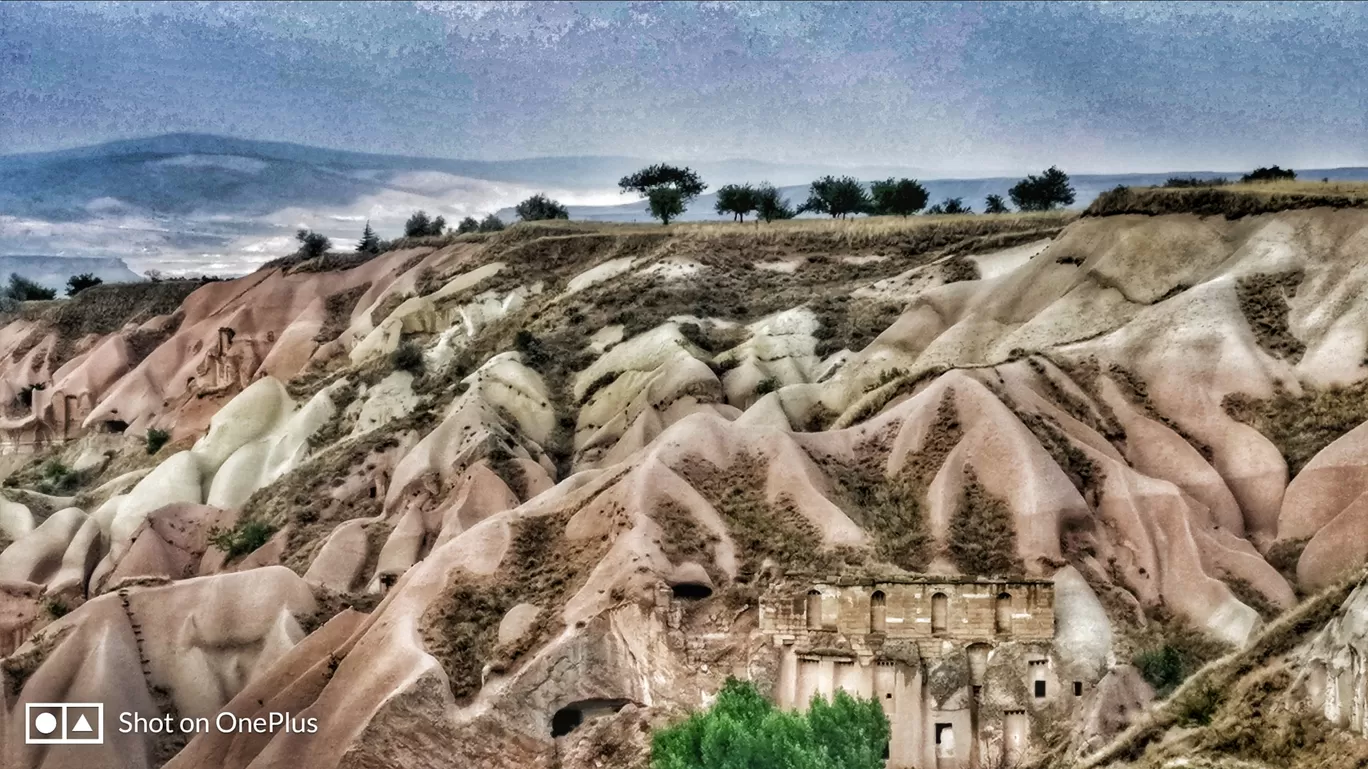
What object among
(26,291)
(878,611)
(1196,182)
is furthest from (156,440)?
(878,611)

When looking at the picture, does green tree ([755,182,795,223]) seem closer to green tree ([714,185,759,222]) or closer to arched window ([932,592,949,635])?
green tree ([714,185,759,222])

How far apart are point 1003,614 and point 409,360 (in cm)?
2829

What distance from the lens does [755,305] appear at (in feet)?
182

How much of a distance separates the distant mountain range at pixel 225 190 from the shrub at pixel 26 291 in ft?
46.6

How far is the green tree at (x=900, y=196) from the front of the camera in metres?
65.3

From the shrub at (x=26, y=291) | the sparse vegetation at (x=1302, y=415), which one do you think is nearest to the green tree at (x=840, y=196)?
the sparse vegetation at (x=1302, y=415)

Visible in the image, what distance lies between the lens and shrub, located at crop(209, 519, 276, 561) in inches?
1908

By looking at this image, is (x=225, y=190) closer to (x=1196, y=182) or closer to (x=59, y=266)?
(x=59, y=266)

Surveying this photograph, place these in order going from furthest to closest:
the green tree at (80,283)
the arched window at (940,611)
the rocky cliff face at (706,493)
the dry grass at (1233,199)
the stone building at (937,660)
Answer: the green tree at (80,283)
the dry grass at (1233,199)
the rocky cliff face at (706,493)
the arched window at (940,611)
the stone building at (937,660)

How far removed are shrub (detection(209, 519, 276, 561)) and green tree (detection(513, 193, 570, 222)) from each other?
2615cm

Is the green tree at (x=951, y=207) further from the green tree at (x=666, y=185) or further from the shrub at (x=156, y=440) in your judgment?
the shrub at (x=156, y=440)

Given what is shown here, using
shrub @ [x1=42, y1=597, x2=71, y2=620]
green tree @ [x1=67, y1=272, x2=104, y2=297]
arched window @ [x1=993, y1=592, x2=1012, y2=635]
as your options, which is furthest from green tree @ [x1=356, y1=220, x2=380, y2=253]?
arched window @ [x1=993, y1=592, x2=1012, y2=635]

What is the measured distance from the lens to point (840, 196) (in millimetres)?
66688

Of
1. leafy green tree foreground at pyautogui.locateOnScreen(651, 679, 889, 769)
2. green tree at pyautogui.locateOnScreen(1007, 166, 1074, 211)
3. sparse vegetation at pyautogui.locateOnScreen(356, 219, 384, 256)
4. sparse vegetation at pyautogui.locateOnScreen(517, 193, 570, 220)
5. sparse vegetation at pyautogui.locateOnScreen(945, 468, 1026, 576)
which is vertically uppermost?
green tree at pyautogui.locateOnScreen(1007, 166, 1074, 211)
